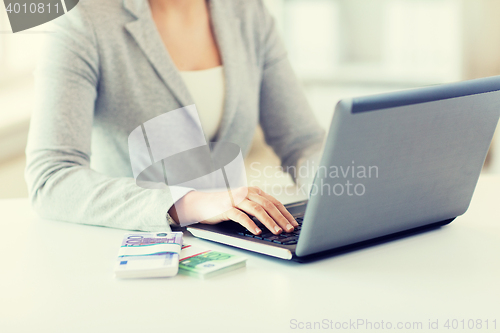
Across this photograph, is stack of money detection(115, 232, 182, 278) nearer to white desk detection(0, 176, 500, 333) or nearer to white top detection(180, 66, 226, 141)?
white desk detection(0, 176, 500, 333)

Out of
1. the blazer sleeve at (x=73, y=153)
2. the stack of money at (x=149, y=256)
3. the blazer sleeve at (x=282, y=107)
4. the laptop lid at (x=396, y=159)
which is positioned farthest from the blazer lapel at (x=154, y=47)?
the laptop lid at (x=396, y=159)

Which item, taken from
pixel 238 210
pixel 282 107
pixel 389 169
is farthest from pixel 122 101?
pixel 389 169

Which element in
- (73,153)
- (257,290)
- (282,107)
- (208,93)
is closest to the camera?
(257,290)

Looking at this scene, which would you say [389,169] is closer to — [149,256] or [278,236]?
[278,236]

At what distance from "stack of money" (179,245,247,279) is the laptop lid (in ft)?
0.27

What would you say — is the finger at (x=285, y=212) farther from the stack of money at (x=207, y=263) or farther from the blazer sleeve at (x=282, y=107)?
the blazer sleeve at (x=282, y=107)

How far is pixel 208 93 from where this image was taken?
1.28 m

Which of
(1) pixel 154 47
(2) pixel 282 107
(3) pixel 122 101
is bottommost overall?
(2) pixel 282 107

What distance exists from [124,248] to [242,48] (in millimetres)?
855

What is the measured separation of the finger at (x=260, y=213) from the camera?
67 centimetres

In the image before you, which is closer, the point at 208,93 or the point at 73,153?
the point at 73,153

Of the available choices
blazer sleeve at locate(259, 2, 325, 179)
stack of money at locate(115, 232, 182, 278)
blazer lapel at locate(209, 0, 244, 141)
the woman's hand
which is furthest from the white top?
stack of money at locate(115, 232, 182, 278)

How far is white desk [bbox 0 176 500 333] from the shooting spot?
1.53 feet

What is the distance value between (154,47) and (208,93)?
0.19 meters
